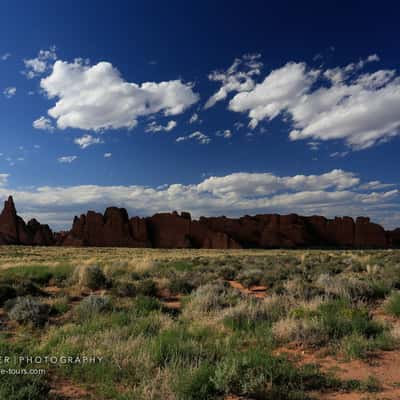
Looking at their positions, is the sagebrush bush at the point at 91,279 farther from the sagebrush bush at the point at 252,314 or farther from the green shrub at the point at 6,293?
the sagebrush bush at the point at 252,314

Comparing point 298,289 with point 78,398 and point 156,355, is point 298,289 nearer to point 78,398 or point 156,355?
point 156,355

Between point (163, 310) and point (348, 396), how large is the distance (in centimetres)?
497

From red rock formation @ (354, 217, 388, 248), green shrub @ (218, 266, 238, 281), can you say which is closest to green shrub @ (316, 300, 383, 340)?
green shrub @ (218, 266, 238, 281)

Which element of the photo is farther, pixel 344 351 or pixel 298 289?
pixel 298 289

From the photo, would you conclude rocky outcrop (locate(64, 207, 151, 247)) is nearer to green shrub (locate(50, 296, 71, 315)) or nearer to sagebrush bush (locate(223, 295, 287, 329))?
green shrub (locate(50, 296, 71, 315))

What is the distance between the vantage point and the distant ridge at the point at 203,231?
82688 mm

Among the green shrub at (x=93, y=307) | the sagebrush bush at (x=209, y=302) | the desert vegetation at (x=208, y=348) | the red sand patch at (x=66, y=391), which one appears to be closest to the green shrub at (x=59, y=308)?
the desert vegetation at (x=208, y=348)

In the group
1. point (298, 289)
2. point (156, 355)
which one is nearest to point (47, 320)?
point (156, 355)

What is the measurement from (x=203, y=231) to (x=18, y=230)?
46.8 metres

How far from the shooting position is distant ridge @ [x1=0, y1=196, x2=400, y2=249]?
8269 centimetres

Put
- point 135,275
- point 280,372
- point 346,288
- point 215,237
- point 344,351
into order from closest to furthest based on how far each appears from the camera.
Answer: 1. point 280,372
2. point 344,351
3. point 346,288
4. point 135,275
5. point 215,237

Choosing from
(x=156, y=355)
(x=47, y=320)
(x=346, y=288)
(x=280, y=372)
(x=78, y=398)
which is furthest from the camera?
(x=346, y=288)

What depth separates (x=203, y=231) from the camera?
287ft

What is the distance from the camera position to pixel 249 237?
88.5 m
